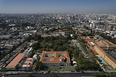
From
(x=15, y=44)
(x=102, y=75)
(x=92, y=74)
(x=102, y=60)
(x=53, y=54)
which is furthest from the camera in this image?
(x=15, y=44)

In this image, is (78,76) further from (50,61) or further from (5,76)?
(5,76)

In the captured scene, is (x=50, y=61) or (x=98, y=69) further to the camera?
(x=50, y=61)

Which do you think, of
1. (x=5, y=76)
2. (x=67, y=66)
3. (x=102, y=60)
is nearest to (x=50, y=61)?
(x=67, y=66)

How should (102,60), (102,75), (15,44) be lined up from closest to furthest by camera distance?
1. (102,75)
2. (102,60)
3. (15,44)

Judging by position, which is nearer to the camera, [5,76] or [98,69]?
[5,76]

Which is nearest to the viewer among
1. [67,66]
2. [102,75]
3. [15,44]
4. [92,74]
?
[102,75]

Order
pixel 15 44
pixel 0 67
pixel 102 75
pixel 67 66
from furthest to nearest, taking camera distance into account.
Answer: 1. pixel 15 44
2. pixel 67 66
3. pixel 0 67
4. pixel 102 75

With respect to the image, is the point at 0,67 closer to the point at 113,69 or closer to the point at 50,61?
the point at 50,61

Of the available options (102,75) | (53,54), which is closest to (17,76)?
(53,54)

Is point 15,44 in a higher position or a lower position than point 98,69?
higher
